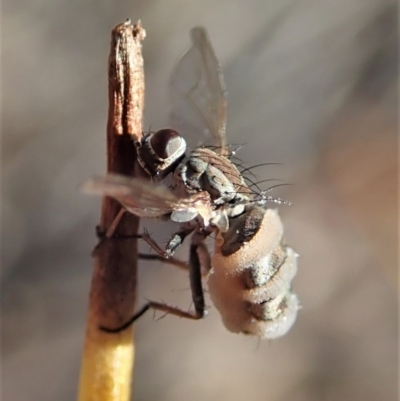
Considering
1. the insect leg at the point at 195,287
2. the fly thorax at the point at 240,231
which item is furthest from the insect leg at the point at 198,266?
the fly thorax at the point at 240,231

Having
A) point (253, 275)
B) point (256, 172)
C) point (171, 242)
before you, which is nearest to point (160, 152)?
point (171, 242)

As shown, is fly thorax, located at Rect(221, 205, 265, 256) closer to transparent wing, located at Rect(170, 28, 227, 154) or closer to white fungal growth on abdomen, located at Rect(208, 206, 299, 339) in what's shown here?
white fungal growth on abdomen, located at Rect(208, 206, 299, 339)

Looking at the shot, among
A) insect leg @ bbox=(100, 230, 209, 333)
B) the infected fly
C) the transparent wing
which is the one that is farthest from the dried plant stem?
the transparent wing

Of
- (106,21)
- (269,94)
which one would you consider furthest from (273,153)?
(106,21)

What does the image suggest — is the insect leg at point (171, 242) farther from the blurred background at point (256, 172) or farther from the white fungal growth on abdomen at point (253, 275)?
the blurred background at point (256, 172)

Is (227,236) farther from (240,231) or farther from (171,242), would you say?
(171,242)

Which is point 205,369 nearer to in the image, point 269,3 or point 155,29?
point 155,29
